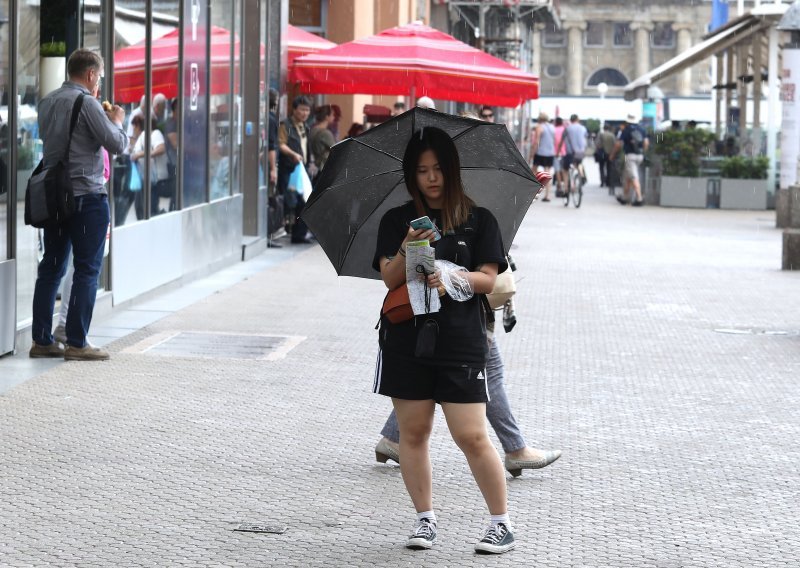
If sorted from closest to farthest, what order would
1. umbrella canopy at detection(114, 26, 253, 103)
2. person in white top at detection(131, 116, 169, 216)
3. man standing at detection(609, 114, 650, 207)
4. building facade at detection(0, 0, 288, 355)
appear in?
building facade at detection(0, 0, 288, 355), umbrella canopy at detection(114, 26, 253, 103), person in white top at detection(131, 116, 169, 216), man standing at detection(609, 114, 650, 207)

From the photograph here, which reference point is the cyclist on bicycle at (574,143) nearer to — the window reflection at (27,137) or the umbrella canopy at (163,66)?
the umbrella canopy at (163,66)

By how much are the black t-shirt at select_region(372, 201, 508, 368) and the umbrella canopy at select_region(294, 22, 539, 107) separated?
12347mm

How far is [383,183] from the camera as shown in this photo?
17.8 feet

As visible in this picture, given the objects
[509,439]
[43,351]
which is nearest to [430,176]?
[509,439]

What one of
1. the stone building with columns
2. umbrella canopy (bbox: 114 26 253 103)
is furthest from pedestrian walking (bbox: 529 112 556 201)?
the stone building with columns

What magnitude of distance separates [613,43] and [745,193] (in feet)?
222

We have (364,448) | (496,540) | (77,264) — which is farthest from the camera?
(77,264)

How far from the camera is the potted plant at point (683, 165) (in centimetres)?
2778

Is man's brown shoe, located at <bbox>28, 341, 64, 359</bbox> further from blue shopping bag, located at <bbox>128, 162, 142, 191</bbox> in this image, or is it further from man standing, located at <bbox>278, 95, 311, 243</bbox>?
man standing, located at <bbox>278, 95, 311, 243</bbox>

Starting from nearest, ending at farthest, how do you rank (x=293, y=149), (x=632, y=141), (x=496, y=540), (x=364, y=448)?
(x=496, y=540) < (x=364, y=448) < (x=293, y=149) < (x=632, y=141)

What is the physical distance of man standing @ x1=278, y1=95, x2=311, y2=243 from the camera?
17.5 metres

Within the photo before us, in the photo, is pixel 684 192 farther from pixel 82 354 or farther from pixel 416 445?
pixel 416 445

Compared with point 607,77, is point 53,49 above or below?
below

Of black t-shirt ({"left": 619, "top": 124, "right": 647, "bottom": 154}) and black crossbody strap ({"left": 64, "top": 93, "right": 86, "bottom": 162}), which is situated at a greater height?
black t-shirt ({"left": 619, "top": 124, "right": 647, "bottom": 154})
